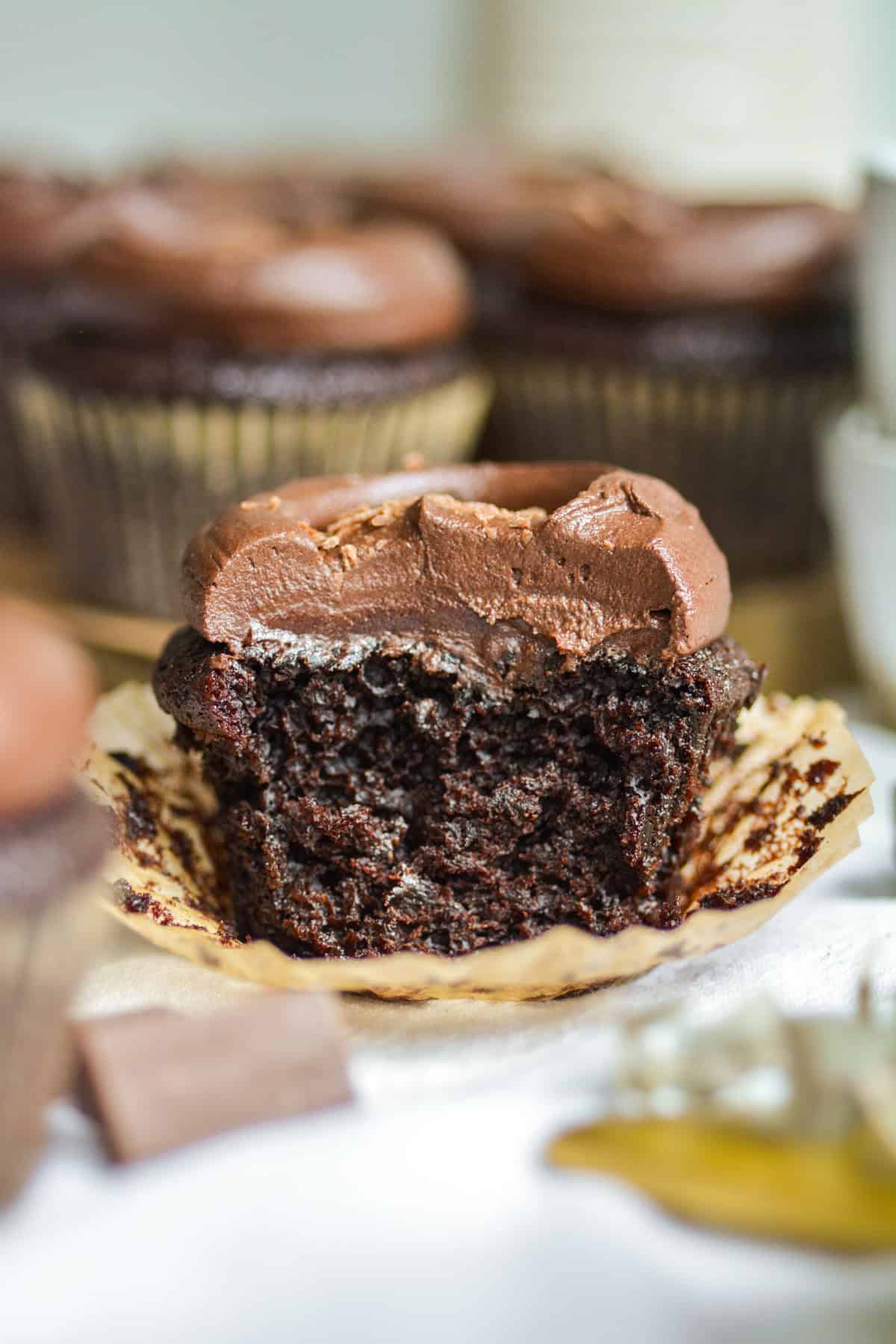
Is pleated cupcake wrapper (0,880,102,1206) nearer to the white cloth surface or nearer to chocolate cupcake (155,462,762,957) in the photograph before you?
the white cloth surface

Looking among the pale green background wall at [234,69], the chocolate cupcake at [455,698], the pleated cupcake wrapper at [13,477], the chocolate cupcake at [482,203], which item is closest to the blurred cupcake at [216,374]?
the chocolate cupcake at [482,203]

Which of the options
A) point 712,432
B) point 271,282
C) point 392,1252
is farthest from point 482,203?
point 392,1252

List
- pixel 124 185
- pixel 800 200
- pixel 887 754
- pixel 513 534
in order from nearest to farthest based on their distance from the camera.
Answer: pixel 513 534 → pixel 887 754 → pixel 800 200 → pixel 124 185

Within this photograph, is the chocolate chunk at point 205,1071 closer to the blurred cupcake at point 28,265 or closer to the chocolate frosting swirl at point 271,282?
the chocolate frosting swirl at point 271,282

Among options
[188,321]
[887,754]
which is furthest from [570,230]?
[887,754]

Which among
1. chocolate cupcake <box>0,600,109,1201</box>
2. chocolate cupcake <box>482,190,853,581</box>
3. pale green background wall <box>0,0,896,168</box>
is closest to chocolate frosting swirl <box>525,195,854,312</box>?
chocolate cupcake <box>482,190,853,581</box>

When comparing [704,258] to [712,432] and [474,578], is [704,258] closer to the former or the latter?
[712,432]

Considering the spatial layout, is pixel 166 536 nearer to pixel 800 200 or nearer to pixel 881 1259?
pixel 800 200
